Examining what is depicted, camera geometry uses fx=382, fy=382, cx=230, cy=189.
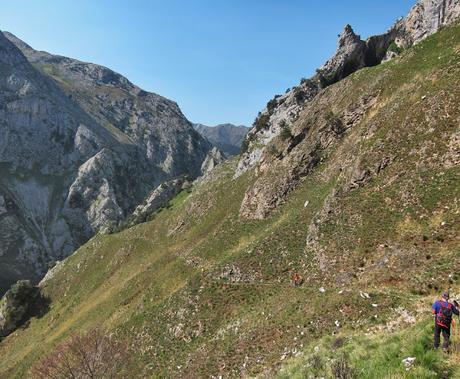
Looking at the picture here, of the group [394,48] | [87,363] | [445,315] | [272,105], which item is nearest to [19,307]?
[87,363]

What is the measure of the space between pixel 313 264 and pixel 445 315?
2655 centimetres

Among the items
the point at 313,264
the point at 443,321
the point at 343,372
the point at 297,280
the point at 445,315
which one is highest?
the point at 445,315

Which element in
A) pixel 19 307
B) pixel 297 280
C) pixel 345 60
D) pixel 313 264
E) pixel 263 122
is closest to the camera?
pixel 297 280

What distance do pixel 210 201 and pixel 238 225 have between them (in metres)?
20.0

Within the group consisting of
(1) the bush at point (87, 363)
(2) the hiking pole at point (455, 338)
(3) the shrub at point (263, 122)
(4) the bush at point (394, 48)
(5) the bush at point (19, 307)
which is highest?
(4) the bush at point (394, 48)

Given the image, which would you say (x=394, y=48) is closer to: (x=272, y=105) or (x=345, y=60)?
(x=345, y=60)

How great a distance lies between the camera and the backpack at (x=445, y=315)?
49.9 ft

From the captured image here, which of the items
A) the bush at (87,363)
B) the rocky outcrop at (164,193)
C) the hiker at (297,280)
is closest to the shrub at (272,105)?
the rocky outcrop at (164,193)

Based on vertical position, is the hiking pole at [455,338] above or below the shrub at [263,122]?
below

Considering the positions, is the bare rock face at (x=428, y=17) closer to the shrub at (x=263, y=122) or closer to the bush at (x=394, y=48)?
the bush at (x=394, y=48)

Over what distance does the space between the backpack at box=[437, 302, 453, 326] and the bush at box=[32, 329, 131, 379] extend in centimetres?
3387

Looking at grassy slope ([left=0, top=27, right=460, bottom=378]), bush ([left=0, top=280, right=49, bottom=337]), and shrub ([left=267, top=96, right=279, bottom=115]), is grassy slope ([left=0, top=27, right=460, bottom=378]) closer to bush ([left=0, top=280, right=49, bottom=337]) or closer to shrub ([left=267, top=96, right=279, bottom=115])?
bush ([left=0, top=280, right=49, bottom=337])

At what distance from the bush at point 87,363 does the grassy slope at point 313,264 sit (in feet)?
8.18

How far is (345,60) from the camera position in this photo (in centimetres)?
10119
